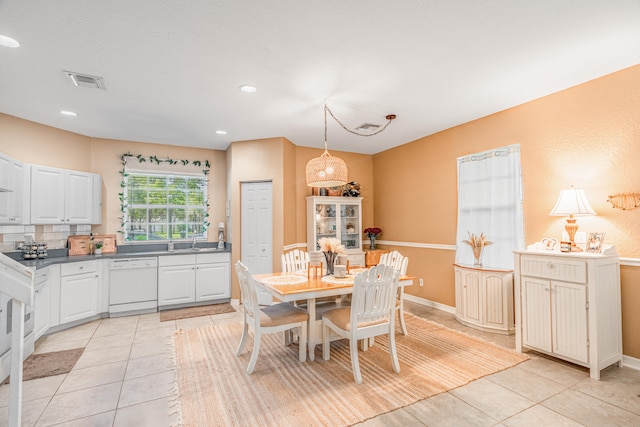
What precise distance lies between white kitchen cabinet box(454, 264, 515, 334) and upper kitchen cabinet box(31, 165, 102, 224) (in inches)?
208

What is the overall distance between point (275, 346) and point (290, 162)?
2939 mm

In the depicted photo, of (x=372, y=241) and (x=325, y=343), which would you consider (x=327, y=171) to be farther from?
(x=372, y=241)

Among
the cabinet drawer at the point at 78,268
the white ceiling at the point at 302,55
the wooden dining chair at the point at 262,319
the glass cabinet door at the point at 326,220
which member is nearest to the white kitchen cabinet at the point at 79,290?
the cabinet drawer at the point at 78,268

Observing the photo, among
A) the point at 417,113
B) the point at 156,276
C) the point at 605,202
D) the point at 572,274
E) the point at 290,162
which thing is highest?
the point at 417,113

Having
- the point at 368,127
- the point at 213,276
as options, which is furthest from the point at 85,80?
the point at 368,127

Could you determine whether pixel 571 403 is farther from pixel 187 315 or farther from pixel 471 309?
pixel 187 315

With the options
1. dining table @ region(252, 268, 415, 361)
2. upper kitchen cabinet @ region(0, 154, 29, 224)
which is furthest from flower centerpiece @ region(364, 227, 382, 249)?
upper kitchen cabinet @ region(0, 154, 29, 224)

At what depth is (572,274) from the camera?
2789mm

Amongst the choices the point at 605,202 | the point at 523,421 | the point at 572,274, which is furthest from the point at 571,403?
the point at 605,202

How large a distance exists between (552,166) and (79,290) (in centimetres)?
592

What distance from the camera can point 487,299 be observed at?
3773 millimetres

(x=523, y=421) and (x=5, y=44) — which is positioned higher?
(x=5, y=44)

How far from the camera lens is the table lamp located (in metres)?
2.94

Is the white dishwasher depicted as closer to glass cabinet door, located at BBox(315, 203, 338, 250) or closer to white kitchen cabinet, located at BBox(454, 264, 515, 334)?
glass cabinet door, located at BBox(315, 203, 338, 250)
